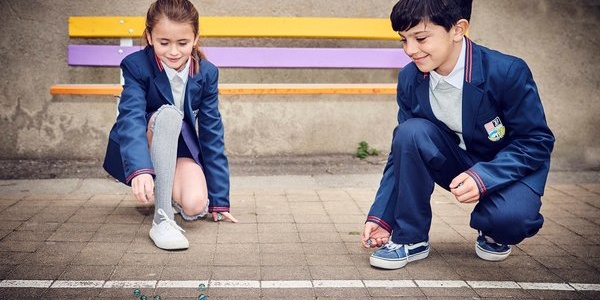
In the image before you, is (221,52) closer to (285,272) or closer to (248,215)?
(248,215)

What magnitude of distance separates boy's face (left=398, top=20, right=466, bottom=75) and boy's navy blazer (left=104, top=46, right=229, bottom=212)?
4.00ft

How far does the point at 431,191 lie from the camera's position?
2842mm

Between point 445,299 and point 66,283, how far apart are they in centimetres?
Result: 153

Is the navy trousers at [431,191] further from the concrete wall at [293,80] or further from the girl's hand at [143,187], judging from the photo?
the concrete wall at [293,80]

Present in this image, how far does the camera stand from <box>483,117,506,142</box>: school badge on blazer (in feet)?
9.08

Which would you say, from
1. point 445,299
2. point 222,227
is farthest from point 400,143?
point 222,227

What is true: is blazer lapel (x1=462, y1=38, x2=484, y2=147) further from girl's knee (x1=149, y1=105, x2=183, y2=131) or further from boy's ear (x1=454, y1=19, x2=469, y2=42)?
girl's knee (x1=149, y1=105, x2=183, y2=131)

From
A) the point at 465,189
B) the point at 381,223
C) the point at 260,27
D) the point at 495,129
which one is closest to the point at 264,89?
the point at 260,27

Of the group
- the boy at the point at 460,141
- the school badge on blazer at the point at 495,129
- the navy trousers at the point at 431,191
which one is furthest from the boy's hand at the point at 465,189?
the school badge on blazer at the point at 495,129

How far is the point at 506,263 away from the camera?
294 cm

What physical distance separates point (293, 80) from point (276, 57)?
33 cm

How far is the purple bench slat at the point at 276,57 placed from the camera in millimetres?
4688

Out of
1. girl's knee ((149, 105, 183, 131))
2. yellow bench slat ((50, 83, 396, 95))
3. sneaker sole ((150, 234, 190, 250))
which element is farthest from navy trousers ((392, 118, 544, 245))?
yellow bench slat ((50, 83, 396, 95))

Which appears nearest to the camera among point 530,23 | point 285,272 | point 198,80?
point 285,272
